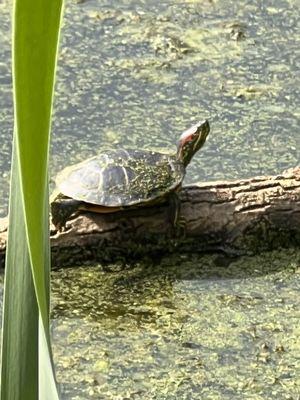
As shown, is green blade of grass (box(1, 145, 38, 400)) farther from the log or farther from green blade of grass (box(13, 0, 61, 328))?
the log

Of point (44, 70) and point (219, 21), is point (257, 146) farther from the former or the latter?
point (44, 70)

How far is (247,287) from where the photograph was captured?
2326 millimetres

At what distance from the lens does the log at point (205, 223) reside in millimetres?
2350

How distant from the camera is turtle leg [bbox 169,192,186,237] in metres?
2.33

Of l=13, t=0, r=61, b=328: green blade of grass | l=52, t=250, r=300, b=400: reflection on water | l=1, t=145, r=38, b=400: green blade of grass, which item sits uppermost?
l=13, t=0, r=61, b=328: green blade of grass

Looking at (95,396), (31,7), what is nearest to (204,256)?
(95,396)

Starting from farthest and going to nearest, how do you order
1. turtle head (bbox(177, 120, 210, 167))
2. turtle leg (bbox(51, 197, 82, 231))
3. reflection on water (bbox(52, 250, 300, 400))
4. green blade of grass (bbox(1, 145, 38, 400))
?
turtle head (bbox(177, 120, 210, 167)) < turtle leg (bbox(51, 197, 82, 231)) < reflection on water (bbox(52, 250, 300, 400)) < green blade of grass (bbox(1, 145, 38, 400))

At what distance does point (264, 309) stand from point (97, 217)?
0.44 m

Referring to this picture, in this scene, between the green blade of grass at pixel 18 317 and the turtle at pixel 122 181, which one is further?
the turtle at pixel 122 181

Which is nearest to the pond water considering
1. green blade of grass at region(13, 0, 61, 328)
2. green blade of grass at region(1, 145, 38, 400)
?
green blade of grass at region(1, 145, 38, 400)

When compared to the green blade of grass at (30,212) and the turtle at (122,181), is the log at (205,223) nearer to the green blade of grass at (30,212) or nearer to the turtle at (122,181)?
the turtle at (122,181)

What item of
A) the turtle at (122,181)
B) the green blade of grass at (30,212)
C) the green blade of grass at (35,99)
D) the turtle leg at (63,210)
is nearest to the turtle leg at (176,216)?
the turtle at (122,181)

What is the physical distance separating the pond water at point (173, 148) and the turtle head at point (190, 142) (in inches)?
5.6

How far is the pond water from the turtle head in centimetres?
14
